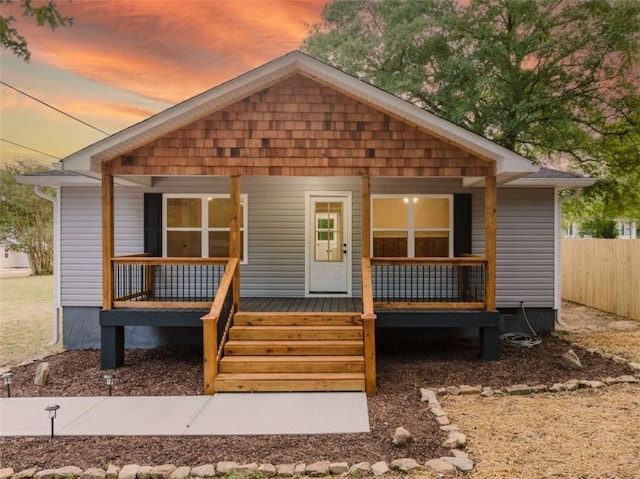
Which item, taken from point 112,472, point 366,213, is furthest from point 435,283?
point 112,472

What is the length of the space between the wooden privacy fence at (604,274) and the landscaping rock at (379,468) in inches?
360

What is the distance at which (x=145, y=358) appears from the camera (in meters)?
6.97

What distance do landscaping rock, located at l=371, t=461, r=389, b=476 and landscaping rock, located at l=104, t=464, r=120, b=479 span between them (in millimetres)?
2031

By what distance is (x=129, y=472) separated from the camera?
10.7ft

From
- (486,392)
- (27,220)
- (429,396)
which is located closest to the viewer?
(429,396)

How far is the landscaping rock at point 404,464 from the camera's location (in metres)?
3.28

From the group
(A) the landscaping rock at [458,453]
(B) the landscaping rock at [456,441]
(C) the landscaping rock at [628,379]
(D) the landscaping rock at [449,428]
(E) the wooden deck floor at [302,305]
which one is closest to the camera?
(A) the landscaping rock at [458,453]

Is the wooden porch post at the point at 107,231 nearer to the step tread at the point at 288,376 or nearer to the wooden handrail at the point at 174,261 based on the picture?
the wooden handrail at the point at 174,261

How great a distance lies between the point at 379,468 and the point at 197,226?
19.4 feet

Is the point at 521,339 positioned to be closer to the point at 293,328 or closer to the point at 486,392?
the point at 486,392

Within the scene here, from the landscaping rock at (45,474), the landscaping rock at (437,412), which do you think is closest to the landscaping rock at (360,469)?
the landscaping rock at (437,412)

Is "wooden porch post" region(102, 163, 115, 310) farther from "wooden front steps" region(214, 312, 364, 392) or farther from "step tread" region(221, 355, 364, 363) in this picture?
"step tread" region(221, 355, 364, 363)

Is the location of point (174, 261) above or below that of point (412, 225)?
below

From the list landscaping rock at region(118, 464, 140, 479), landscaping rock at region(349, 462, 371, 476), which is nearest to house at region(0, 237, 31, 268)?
landscaping rock at region(118, 464, 140, 479)
